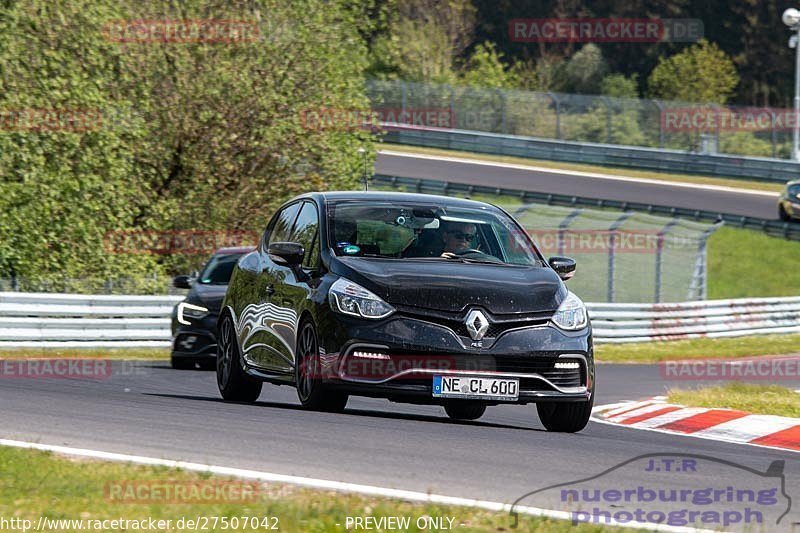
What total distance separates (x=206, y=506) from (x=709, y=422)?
7094 mm

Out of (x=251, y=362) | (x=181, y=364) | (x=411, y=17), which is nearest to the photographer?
(x=251, y=362)

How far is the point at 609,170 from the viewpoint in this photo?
5041cm

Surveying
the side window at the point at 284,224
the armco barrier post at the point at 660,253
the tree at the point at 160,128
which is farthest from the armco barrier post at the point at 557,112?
the side window at the point at 284,224

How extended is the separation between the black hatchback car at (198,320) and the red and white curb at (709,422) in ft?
18.2

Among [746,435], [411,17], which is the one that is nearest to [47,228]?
[746,435]

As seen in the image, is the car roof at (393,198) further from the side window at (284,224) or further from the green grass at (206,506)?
the green grass at (206,506)

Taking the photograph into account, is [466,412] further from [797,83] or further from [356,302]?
[797,83]

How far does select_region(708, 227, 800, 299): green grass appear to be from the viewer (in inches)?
1412

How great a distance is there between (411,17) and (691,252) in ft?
149

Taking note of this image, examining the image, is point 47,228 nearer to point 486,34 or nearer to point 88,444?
point 88,444

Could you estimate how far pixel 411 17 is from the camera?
242 ft

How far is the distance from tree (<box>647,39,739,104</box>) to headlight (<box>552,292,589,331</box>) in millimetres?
63071

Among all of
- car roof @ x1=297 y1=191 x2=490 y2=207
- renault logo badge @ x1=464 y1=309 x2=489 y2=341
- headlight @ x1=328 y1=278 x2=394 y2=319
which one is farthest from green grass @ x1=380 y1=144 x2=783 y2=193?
renault logo badge @ x1=464 y1=309 x2=489 y2=341

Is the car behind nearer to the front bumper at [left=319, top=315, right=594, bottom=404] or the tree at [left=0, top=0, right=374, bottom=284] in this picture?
the tree at [left=0, top=0, right=374, bottom=284]
